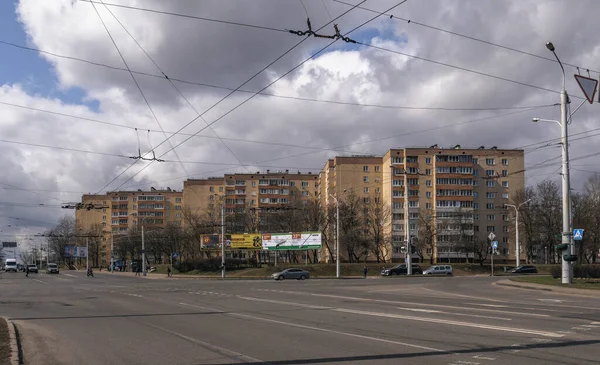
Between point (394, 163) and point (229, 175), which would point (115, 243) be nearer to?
point (229, 175)

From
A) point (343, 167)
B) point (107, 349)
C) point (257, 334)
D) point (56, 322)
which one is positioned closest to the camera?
point (107, 349)

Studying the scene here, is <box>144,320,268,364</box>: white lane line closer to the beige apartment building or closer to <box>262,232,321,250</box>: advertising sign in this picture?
<box>262,232,321,250</box>: advertising sign

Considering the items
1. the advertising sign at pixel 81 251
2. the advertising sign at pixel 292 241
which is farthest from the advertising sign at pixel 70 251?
the advertising sign at pixel 292 241

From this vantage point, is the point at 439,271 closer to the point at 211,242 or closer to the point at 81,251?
the point at 211,242

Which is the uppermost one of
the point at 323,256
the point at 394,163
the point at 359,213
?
the point at 394,163

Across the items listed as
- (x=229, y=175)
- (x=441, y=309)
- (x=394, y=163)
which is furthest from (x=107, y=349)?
(x=229, y=175)

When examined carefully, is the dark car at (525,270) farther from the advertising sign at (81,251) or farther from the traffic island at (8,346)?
the advertising sign at (81,251)

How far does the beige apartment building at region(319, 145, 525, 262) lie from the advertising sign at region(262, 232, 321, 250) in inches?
962

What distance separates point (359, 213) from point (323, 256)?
22.2 meters

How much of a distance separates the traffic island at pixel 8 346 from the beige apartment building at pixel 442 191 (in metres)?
82.0

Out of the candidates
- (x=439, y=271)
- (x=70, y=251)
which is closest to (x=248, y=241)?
(x=439, y=271)

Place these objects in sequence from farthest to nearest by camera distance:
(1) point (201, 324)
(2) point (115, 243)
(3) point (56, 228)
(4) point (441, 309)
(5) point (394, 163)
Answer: (3) point (56, 228), (2) point (115, 243), (5) point (394, 163), (4) point (441, 309), (1) point (201, 324)

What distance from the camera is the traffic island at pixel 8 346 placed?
943 centimetres

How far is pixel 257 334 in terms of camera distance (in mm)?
12664
